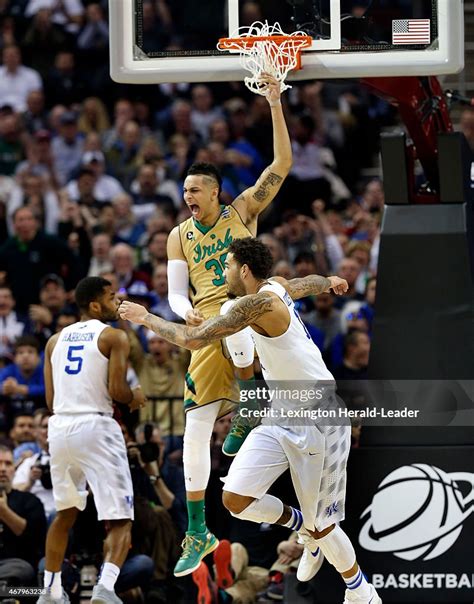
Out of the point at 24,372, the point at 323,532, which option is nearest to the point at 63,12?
the point at 24,372

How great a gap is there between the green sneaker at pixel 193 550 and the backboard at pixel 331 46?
3175mm

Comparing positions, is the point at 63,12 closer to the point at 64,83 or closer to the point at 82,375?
the point at 64,83

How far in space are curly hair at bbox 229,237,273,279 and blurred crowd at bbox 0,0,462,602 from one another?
7.80 ft

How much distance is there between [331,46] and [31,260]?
603 centimetres

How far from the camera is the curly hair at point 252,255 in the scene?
850cm

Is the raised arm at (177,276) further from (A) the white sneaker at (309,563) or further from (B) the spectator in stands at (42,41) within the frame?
(B) the spectator in stands at (42,41)

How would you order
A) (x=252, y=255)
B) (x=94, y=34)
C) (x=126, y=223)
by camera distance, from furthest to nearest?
1. (x=94, y=34)
2. (x=126, y=223)
3. (x=252, y=255)

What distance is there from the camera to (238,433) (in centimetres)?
933

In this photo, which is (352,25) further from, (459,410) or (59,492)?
(59,492)

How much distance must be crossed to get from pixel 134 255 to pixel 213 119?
298 cm

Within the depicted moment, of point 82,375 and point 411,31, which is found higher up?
point 411,31

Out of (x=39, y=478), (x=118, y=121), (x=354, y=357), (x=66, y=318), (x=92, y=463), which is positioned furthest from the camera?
(x=118, y=121)

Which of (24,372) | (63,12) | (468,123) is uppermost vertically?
(63,12)

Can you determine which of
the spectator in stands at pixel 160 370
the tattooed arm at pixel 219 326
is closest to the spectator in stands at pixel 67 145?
the spectator in stands at pixel 160 370
